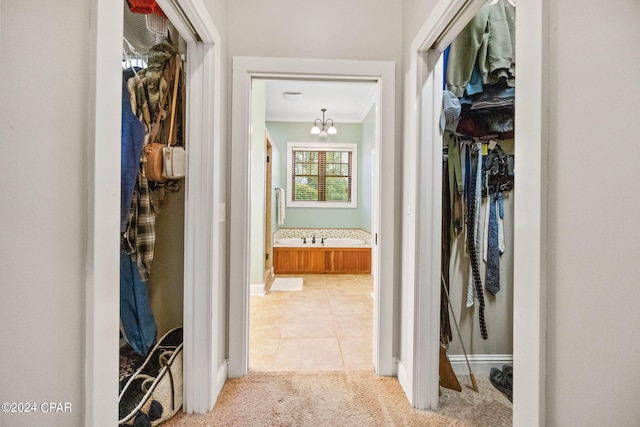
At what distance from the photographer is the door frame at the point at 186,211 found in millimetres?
682

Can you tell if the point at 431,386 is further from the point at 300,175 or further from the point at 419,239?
the point at 300,175

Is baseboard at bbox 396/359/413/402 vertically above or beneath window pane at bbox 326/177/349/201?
beneath

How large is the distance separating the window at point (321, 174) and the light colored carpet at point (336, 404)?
4.20m

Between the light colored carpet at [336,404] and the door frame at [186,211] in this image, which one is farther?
the light colored carpet at [336,404]

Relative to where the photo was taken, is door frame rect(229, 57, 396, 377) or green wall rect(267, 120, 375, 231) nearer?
door frame rect(229, 57, 396, 377)

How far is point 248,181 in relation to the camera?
1.91 metres

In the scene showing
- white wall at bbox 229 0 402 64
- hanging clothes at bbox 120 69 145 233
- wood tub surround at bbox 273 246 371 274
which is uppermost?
white wall at bbox 229 0 402 64

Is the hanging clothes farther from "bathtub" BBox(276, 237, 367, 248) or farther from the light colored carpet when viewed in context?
"bathtub" BBox(276, 237, 367, 248)

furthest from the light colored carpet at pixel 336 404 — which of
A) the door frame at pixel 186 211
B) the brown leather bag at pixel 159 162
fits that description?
the brown leather bag at pixel 159 162

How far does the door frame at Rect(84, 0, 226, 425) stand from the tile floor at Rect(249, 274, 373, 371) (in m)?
0.61

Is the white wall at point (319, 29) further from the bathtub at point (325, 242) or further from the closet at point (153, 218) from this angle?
the bathtub at point (325, 242)

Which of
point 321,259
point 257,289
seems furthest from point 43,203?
point 321,259

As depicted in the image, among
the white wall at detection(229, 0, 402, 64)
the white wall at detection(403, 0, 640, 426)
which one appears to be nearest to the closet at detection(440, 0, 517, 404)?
the white wall at detection(229, 0, 402, 64)

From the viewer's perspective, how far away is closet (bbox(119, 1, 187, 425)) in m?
1.55
